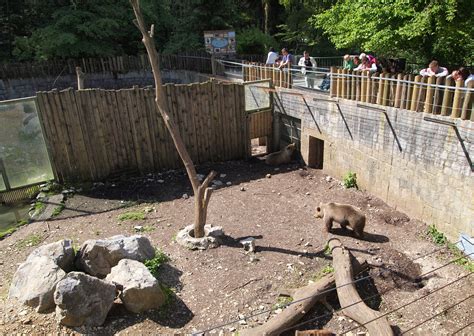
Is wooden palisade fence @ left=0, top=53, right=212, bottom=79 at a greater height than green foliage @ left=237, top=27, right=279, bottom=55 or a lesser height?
lesser

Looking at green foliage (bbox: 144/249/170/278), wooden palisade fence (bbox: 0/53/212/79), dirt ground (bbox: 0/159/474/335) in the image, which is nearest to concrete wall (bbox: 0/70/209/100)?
wooden palisade fence (bbox: 0/53/212/79)

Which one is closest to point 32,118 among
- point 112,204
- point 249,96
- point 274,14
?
point 112,204

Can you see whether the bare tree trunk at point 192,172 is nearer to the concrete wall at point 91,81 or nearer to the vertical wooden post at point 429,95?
the vertical wooden post at point 429,95

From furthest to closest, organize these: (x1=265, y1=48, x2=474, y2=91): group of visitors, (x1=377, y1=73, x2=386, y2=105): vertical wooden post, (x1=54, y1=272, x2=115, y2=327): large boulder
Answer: (x1=265, y1=48, x2=474, y2=91): group of visitors, (x1=377, y1=73, x2=386, y2=105): vertical wooden post, (x1=54, y1=272, x2=115, y2=327): large boulder

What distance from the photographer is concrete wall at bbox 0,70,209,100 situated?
19825 millimetres

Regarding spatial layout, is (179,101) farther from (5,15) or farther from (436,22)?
(5,15)

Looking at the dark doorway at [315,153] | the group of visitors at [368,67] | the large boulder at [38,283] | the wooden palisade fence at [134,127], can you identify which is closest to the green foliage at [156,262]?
the large boulder at [38,283]

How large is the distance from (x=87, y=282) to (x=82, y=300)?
0.24 m

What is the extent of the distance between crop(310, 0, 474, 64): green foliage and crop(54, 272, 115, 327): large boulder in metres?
9.77

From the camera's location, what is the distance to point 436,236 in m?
7.43

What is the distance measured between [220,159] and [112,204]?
399 centimetres

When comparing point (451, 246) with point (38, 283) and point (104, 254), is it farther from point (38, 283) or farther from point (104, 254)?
point (38, 283)

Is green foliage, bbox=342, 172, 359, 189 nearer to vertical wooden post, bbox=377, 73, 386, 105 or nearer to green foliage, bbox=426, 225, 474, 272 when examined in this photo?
vertical wooden post, bbox=377, 73, 386, 105

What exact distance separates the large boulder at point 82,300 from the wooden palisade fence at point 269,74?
8.75 meters
